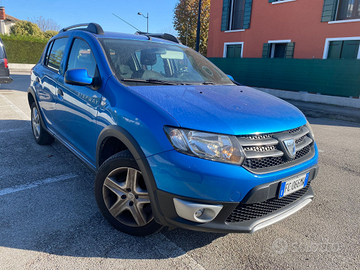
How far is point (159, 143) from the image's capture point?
6.41ft

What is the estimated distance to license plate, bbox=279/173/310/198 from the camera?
210 cm

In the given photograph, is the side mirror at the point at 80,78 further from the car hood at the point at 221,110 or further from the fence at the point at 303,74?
the fence at the point at 303,74

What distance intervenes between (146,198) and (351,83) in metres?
11.5

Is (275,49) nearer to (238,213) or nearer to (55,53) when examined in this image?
(55,53)

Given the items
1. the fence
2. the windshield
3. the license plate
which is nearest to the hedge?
the fence

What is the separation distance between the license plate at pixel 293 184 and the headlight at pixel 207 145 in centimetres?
46

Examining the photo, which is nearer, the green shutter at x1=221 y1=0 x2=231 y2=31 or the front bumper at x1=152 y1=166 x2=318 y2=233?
the front bumper at x1=152 y1=166 x2=318 y2=233

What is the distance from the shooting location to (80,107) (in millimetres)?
2906

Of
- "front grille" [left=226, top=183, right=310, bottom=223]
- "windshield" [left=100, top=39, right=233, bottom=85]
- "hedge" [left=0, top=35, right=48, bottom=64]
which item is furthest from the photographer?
"hedge" [left=0, top=35, right=48, bottom=64]

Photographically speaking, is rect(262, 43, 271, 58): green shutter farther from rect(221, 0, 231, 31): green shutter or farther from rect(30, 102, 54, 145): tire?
rect(30, 102, 54, 145): tire

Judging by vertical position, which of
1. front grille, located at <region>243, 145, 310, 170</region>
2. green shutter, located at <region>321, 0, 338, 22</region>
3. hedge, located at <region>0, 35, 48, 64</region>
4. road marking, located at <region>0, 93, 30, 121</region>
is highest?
green shutter, located at <region>321, 0, 338, 22</region>

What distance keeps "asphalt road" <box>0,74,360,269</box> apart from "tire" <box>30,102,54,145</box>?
3.28 feet

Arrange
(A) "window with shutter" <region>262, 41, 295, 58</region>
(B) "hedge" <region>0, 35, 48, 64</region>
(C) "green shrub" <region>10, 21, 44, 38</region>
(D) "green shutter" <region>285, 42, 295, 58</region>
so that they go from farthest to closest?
(C) "green shrub" <region>10, 21, 44, 38</region> → (B) "hedge" <region>0, 35, 48, 64</region> → (A) "window with shutter" <region>262, 41, 295, 58</region> → (D) "green shutter" <region>285, 42, 295, 58</region>

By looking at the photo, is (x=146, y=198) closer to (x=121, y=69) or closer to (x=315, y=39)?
(x=121, y=69)
